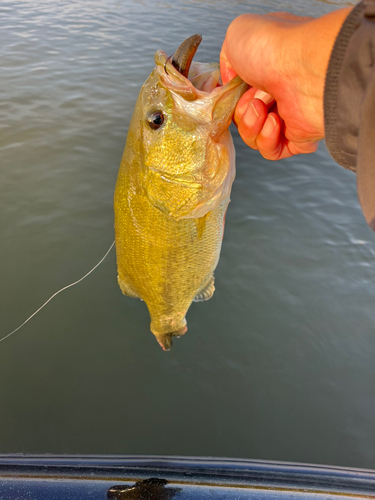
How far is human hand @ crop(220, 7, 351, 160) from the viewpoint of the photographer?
47.1 inches

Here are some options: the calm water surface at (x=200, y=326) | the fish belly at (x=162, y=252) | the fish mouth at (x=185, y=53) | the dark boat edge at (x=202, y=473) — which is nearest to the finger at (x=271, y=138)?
the fish belly at (x=162, y=252)

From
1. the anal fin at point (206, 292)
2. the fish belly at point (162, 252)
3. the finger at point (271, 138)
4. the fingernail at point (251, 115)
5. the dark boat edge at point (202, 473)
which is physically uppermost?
the fingernail at point (251, 115)

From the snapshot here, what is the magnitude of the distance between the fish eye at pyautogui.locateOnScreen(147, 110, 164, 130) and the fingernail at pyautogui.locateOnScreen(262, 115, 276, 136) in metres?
0.56

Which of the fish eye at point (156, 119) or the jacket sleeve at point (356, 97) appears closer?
the jacket sleeve at point (356, 97)

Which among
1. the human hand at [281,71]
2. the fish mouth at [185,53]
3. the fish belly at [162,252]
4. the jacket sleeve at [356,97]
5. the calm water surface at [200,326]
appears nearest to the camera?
the jacket sleeve at [356,97]

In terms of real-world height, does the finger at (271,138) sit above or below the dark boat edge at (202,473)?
above

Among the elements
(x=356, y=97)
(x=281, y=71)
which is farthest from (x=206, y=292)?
(x=356, y=97)

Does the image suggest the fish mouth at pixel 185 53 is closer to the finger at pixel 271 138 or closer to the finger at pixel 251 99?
the finger at pixel 251 99

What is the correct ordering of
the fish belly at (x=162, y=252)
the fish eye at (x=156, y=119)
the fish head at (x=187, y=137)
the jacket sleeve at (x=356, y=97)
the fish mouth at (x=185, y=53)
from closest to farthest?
the jacket sleeve at (x=356, y=97) < the fish mouth at (x=185, y=53) < the fish head at (x=187, y=137) < the fish eye at (x=156, y=119) < the fish belly at (x=162, y=252)

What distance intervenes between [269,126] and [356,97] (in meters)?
0.81

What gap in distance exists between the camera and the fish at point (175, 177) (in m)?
1.61

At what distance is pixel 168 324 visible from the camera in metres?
2.34

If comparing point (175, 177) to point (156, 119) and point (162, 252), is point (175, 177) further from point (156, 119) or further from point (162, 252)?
point (162, 252)

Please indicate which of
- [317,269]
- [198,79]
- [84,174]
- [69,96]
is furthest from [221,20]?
[198,79]
